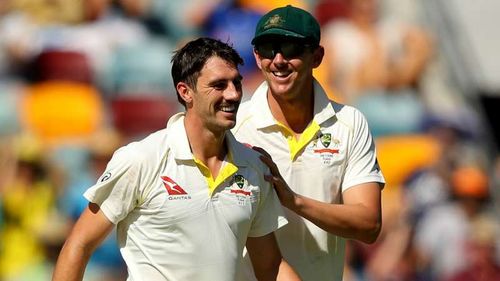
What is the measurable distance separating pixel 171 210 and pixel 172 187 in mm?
87

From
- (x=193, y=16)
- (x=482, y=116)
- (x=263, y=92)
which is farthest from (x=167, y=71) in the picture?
(x=263, y=92)

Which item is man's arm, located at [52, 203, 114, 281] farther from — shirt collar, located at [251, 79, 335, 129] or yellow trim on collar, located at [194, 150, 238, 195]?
shirt collar, located at [251, 79, 335, 129]

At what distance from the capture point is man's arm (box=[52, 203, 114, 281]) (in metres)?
4.31

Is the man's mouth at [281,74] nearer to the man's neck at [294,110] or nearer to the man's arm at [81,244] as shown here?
the man's neck at [294,110]

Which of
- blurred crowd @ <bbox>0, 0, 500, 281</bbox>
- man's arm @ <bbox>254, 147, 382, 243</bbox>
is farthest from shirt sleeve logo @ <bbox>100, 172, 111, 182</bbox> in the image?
blurred crowd @ <bbox>0, 0, 500, 281</bbox>

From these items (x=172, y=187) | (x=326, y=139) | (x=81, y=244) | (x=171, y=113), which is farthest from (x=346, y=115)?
(x=171, y=113)

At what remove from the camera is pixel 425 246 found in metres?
9.32

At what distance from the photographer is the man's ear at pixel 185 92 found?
14.7ft

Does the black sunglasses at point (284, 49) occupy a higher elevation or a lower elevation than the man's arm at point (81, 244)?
higher

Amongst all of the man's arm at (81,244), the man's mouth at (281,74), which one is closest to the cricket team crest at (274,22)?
the man's mouth at (281,74)

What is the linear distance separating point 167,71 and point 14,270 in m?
2.10

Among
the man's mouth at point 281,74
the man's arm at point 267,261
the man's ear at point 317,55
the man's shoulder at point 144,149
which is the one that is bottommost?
the man's arm at point 267,261

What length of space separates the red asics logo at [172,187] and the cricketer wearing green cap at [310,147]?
74 cm

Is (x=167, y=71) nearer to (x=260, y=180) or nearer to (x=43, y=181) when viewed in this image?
(x=43, y=181)
